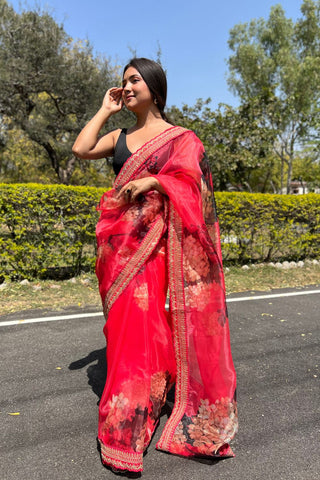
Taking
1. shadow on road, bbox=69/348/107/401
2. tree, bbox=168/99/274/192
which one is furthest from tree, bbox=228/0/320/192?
shadow on road, bbox=69/348/107/401

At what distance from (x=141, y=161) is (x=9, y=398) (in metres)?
1.95

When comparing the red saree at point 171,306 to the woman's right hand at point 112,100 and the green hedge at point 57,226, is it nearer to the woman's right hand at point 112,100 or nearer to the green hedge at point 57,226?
the woman's right hand at point 112,100

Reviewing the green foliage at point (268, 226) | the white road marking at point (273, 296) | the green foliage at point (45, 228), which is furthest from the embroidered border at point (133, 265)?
the green foliage at point (268, 226)

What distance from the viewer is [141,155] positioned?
7.70 feet

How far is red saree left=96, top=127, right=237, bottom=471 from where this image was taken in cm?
217

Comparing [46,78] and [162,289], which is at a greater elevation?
[46,78]

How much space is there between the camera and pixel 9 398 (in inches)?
108

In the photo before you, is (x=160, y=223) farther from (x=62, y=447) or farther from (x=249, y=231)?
(x=249, y=231)

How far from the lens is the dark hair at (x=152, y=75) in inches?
93.0

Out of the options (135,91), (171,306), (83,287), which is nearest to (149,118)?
(135,91)

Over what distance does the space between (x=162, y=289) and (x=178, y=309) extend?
0.16m

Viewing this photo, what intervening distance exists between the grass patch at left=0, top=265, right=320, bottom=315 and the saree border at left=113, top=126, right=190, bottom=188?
3042 mm

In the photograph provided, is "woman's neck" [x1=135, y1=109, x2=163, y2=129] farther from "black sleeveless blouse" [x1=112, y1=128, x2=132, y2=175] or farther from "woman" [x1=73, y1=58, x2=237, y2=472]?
"black sleeveless blouse" [x1=112, y1=128, x2=132, y2=175]

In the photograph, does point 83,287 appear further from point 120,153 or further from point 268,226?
point 268,226
